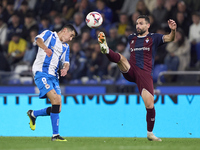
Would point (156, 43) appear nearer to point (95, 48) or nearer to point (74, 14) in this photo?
point (95, 48)

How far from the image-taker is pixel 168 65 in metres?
11.6

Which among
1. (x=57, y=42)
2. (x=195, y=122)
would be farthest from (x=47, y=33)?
(x=195, y=122)

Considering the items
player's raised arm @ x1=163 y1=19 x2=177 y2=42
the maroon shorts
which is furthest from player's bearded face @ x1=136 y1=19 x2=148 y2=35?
the maroon shorts

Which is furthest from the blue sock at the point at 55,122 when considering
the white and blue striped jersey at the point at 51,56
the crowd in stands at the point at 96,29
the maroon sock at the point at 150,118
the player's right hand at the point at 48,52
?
the crowd in stands at the point at 96,29

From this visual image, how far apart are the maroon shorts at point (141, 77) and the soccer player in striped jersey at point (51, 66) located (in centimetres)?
110

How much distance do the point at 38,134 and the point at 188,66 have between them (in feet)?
14.6

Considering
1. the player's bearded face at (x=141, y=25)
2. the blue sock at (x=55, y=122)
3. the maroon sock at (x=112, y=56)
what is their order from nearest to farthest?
the maroon sock at (x=112, y=56) → the blue sock at (x=55, y=122) → the player's bearded face at (x=141, y=25)

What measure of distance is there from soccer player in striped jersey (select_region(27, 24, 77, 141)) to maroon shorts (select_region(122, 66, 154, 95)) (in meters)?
1.10

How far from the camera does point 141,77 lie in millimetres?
7363

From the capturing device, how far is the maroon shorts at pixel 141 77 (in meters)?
7.31

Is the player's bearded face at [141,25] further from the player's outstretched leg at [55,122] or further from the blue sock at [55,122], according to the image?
the blue sock at [55,122]

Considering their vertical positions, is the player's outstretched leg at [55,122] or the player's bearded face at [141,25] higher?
the player's bearded face at [141,25]

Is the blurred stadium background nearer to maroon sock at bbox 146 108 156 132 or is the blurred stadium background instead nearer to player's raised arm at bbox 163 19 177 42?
maroon sock at bbox 146 108 156 132

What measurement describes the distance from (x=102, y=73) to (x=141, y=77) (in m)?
4.92
